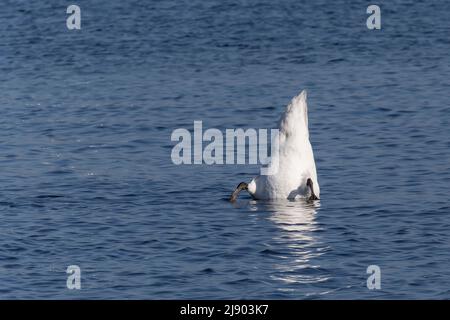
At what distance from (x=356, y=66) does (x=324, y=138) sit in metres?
10.4

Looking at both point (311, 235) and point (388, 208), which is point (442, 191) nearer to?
point (388, 208)

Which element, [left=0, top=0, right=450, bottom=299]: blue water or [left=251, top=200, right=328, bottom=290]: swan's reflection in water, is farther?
[left=0, top=0, right=450, bottom=299]: blue water

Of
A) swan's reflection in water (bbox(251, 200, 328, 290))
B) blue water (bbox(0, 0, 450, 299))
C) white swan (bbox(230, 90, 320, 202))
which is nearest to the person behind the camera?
swan's reflection in water (bbox(251, 200, 328, 290))

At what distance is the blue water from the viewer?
23062 mm

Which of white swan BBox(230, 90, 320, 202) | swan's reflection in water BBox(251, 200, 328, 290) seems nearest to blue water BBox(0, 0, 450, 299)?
swan's reflection in water BBox(251, 200, 328, 290)

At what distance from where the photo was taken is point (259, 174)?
2988 cm

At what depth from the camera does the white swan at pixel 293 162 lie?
91.3ft

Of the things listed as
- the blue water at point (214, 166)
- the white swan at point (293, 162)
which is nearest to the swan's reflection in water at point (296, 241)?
the blue water at point (214, 166)

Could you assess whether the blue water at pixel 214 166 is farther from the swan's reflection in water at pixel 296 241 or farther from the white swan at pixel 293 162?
the white swan at pixel 293 162

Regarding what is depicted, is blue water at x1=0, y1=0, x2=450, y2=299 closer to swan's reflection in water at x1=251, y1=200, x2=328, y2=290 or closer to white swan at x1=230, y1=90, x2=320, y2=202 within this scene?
swan's reflection in water at x1=251, y1=200, x2=328, y2=290

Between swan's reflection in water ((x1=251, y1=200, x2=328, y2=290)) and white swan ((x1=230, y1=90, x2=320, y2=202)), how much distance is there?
0.31m

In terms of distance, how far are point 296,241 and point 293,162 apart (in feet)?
11.4

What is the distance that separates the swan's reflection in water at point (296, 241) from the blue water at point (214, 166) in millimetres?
61
